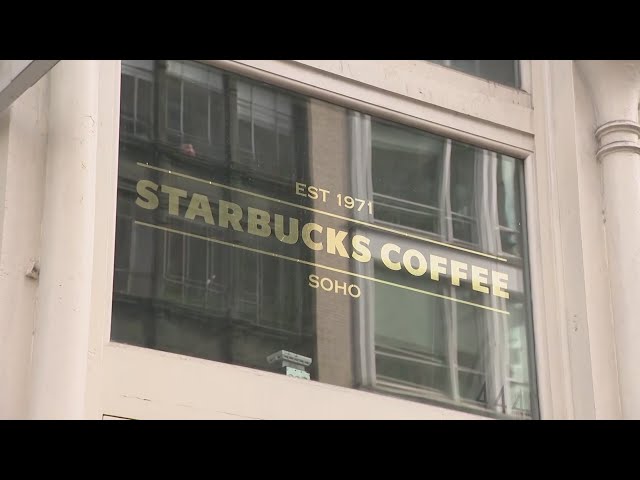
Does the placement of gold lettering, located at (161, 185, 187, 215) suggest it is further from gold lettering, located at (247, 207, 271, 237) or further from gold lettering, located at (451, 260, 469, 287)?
gold lettering, located at (451, 260, 469, 287)

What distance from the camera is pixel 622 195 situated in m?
9.41

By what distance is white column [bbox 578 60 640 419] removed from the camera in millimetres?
9023

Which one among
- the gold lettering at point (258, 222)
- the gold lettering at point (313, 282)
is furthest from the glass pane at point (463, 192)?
the gold lettering at point (258, 222)

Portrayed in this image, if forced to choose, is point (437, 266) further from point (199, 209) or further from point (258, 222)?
point (199, 209)

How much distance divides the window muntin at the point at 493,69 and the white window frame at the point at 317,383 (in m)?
0.08

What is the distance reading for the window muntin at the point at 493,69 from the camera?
9.97 metres

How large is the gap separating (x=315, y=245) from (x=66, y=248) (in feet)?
6.02

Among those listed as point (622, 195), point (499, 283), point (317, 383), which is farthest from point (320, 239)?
point (622, 195)

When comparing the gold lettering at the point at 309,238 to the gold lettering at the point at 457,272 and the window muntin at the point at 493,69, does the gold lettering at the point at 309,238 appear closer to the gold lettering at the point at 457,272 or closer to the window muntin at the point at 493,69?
the gold lettering at the point at 457,272

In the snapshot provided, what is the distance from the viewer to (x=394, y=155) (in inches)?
364
